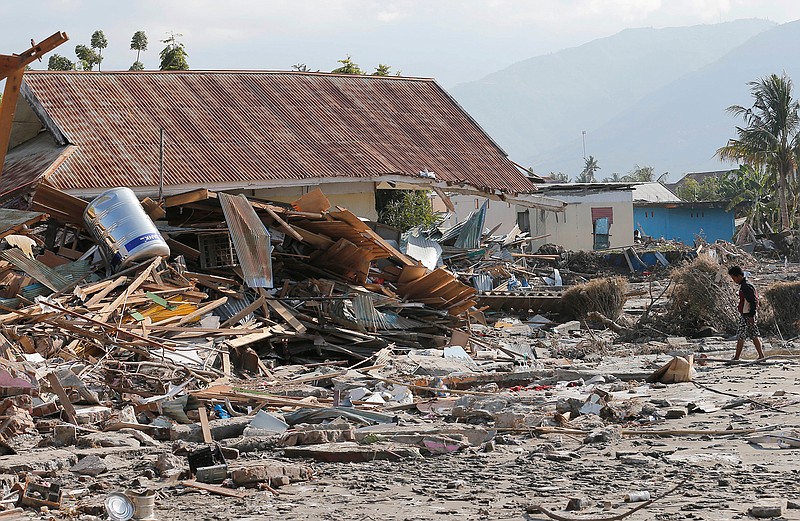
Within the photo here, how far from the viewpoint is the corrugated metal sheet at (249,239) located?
14516 mm

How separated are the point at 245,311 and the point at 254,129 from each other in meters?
11.0

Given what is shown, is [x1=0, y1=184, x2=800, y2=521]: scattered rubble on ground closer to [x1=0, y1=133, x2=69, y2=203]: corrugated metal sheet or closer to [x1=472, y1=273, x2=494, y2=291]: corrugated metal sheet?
[x1=472, y1=273, x2=494, y2=291]: corrugated metal sheet

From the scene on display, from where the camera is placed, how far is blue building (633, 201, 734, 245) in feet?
171

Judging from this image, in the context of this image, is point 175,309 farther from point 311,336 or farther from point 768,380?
point 768,380

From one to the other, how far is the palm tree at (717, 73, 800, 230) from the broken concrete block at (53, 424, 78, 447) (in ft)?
143

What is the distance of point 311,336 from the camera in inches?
549

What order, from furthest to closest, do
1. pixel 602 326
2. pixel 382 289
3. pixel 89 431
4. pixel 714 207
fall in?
pixel 714 207
pixel 602 326
pixel 382 289
pixel 89 431

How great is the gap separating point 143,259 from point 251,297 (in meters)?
1.61

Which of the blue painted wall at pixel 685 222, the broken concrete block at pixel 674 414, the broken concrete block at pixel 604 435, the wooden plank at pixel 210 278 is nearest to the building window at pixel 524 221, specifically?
the blue painted wall at pixel 685 222

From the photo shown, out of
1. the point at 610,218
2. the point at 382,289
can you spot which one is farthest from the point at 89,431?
the point at 610,218

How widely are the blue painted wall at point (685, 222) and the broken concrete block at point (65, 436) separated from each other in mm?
46103

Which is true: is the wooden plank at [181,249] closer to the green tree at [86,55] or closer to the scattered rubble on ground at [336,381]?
the scattered rubble on ground at [336,381]

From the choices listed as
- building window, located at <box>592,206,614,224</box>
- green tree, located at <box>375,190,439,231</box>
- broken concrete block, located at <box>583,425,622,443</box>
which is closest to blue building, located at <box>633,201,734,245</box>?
building window, located at <box>592,206,614,224</box>

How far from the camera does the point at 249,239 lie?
14.7 m
